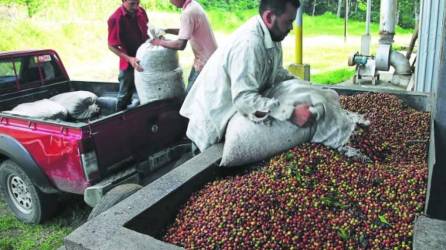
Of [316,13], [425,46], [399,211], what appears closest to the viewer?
[399,211]

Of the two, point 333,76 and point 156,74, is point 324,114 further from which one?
point 333,76

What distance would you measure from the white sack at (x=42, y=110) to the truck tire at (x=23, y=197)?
1.80ft

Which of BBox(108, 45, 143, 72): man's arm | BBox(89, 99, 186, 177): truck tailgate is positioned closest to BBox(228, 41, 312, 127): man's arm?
BBox(89, 99, 186, 177): truck tailgate

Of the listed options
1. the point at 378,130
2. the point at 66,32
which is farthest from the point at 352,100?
the point at 66,32

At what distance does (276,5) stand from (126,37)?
2622 mm

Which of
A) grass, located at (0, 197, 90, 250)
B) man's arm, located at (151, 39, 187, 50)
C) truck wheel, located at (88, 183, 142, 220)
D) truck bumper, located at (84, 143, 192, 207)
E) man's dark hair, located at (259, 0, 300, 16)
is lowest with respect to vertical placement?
grass, located at (0, 197, 90, 250)

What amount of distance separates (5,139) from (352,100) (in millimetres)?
3517

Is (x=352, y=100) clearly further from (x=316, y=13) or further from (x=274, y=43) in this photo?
(x=316, y=13)

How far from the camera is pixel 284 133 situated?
281 centimetres

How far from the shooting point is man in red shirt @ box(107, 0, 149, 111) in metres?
4.86

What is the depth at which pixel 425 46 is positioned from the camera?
19.4 ft

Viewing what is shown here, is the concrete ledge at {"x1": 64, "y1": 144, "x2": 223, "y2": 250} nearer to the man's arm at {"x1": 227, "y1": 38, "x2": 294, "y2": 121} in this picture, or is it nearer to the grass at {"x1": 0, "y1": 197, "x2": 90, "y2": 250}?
the man's arm at {"x1": 227, "y1": 38, "x2": 294, "y2": 121}

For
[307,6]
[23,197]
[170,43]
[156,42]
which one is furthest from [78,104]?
[307,6]

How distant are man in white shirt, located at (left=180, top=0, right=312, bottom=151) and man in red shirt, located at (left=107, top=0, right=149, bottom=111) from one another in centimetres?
192
